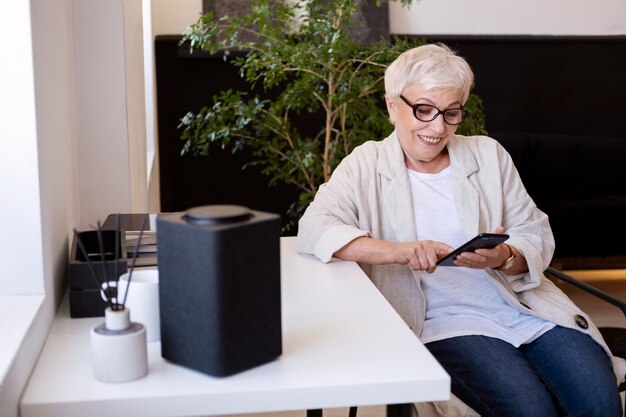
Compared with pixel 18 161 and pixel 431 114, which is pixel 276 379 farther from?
pixel 431 114

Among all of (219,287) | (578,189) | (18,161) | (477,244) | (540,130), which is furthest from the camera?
(540,130)

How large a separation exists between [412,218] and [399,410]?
28.4 inches

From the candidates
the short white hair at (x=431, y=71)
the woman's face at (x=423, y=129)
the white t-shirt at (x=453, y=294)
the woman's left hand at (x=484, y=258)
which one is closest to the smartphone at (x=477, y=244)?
the woman's left hand at (x=484, y=258)

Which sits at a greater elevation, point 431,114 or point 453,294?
point 431,114

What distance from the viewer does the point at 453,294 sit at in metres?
2.35

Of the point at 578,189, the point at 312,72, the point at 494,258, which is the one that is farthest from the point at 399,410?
the point at 578,189

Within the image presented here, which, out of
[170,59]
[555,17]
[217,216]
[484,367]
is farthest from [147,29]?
[217,216]

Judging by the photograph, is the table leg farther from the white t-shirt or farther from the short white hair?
the short white hair

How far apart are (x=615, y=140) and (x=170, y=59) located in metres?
2.83

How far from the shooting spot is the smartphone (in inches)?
80.4

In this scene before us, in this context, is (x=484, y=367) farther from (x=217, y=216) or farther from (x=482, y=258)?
(x=217, y=216)

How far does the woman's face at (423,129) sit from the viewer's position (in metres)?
2.39

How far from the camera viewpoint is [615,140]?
18.2ft

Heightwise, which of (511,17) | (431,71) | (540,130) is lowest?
(540,130)
